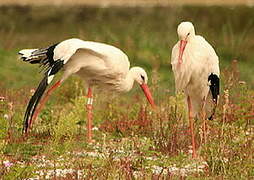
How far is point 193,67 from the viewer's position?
311 inches

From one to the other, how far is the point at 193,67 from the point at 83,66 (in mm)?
1636

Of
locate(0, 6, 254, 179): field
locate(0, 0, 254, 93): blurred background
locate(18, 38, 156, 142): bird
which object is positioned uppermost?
locate(0, 0, 254, 93): blurred background

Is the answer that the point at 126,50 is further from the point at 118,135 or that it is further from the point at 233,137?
the point at 233,137

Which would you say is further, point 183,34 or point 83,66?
point 83,66

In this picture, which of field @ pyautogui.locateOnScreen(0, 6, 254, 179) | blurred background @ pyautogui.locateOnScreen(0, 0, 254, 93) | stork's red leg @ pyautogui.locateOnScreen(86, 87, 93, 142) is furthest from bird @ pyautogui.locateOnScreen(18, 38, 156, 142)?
blurred background @ pyautogui.locateOnScreen(0, 0, 254, 93)

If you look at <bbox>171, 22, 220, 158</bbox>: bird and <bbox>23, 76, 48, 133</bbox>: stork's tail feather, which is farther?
<bbox>23, 76, 48, 133</bbox>: stork's tail feather

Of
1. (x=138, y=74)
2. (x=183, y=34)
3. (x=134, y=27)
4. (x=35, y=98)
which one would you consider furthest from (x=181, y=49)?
(x=134, y=27)

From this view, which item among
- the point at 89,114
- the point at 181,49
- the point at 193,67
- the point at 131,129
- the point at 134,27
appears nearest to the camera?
the point at 181,49

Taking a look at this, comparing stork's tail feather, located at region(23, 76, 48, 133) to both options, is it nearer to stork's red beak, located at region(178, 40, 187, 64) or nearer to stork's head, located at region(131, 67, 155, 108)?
stork's red beak, located at region(178, 40, 187, 64)

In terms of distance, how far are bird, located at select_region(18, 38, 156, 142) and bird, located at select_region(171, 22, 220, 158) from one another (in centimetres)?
127

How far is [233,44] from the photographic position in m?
17.8

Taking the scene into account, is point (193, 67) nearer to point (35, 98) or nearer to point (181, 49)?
point (181, 49)

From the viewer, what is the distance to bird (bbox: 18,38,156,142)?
27.6 feet

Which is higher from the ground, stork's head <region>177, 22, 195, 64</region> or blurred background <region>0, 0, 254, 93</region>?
blurred background <region>0, 0, 254, 93</region>
